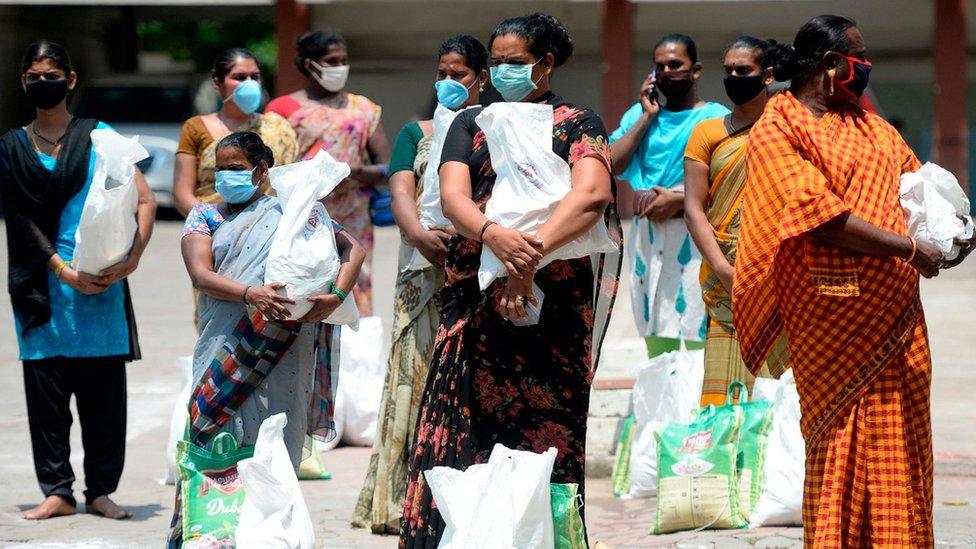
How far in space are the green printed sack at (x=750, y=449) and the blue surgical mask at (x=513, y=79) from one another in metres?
1.84

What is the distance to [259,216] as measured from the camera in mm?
4961

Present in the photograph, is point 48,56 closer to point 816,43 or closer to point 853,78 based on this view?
point 816,43

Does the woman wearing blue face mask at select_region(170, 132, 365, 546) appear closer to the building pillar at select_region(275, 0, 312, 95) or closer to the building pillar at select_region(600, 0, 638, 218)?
the building pillar at select_region(600, 0, 638, 218)

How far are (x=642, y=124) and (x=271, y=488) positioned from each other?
274 cm

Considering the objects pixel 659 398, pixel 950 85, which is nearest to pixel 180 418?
pixel 659 398

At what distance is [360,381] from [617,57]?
1475 cm

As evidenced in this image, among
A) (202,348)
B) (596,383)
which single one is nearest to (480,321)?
(202,348)

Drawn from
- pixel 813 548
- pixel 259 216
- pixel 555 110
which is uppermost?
pixel 555 110

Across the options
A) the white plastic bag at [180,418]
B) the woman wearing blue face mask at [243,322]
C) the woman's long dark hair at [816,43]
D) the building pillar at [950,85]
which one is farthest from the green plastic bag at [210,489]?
the building pillar at [950,85]

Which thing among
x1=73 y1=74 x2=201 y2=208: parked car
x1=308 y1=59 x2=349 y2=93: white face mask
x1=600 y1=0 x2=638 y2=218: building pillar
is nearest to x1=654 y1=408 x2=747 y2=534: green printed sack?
x1=308 y1=59 x2=349 y2=93: white face mask

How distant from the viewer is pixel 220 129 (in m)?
6.88

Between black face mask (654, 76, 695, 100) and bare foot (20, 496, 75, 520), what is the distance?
3.11 meters

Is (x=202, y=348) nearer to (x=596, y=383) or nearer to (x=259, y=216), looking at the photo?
(x=259, y=216)

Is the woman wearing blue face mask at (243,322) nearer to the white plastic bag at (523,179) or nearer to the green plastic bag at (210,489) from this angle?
the green plastic bag at (210,489)
